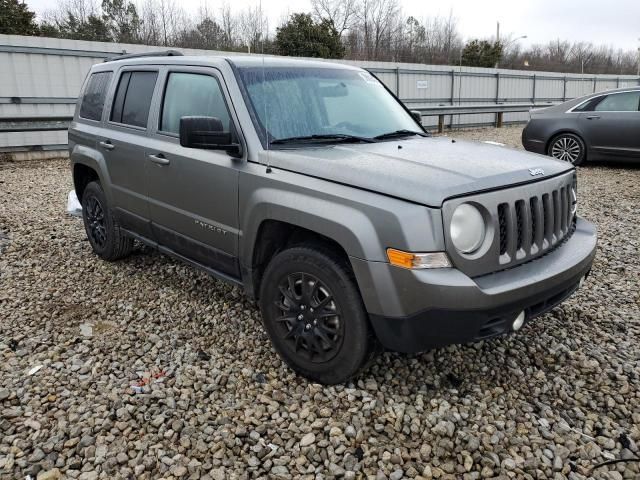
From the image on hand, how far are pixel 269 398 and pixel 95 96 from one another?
11.4 ft

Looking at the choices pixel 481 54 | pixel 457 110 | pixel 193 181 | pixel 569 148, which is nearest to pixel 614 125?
pixel 569 148

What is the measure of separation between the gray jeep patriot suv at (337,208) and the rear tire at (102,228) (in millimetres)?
615

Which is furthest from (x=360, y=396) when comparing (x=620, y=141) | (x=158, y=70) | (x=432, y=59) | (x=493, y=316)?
(x=432, y=59)

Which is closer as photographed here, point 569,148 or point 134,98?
point 134,98

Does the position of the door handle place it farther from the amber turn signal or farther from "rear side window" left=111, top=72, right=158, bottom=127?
the amber turn signal

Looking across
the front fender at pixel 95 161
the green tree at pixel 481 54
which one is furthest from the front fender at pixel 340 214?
the green tree at pixel 481 54

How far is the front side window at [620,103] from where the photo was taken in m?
9.38

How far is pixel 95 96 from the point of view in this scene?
16.1 feet

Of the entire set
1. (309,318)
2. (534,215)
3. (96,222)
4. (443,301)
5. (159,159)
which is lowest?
(309,318)

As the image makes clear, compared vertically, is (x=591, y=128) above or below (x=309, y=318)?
above

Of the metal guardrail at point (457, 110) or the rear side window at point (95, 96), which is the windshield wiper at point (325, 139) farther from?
the metal guardrail at point (457, 110)

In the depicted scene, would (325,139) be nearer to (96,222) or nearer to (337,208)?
(337,208)

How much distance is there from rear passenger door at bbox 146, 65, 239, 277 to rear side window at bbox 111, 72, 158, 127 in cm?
23

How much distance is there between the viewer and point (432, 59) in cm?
3919
